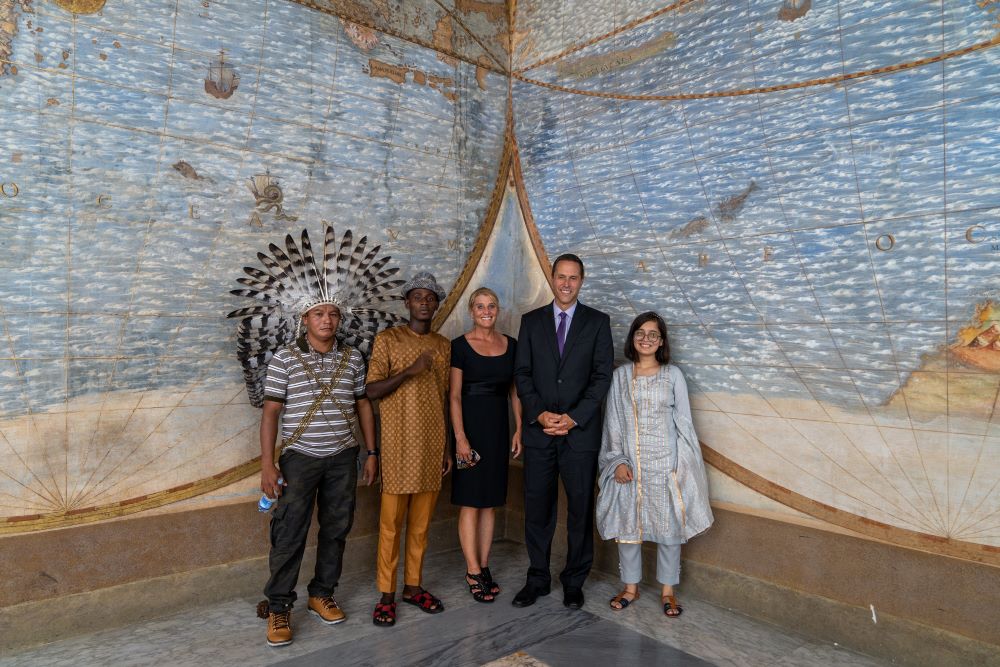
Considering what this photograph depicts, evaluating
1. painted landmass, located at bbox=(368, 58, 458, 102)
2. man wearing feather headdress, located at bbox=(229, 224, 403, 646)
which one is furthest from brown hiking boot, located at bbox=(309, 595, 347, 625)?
painted landmass, located at bbox=(368, 58, 458, 102)

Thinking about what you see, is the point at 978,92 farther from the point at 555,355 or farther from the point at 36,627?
the point at 36,627

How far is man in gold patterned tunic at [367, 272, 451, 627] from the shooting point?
258 cm

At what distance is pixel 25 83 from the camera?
222 centimetres

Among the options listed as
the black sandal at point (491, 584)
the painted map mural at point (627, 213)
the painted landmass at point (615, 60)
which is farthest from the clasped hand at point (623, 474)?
the painted landmass at point (615, 60)

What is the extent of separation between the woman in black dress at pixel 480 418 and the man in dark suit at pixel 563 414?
0.34 feet

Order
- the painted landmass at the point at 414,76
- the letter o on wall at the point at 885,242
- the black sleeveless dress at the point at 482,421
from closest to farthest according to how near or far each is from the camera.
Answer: the letter o on wall at the point at 885,242
the black sleeveless dress at the point at 482,421
the painted landmass at the point at 414,76

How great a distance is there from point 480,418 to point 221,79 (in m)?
1.72

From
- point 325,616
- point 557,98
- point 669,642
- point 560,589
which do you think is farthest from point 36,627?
point 557,98

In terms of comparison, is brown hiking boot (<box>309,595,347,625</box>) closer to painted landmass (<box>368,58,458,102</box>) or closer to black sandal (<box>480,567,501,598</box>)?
black sandal (<box>480,567,501,598</box>)

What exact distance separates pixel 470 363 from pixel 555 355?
1.16ft

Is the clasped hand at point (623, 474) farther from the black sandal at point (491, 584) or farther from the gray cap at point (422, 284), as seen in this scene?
the gray cap at point (422, 284)

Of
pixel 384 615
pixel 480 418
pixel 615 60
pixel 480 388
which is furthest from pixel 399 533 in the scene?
pixel 615 60

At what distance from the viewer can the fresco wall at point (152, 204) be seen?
7.46ft

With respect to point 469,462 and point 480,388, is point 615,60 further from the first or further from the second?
point 469,462
